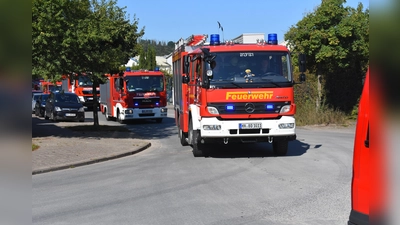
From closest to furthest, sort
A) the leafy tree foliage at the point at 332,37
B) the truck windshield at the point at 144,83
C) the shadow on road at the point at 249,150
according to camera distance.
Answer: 1. the shadow on road at the point at 249,150
2. the leafy tree foliage at the point at 332,37
3. the truck windshield at the point at 144,83

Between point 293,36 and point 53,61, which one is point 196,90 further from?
point 293,36

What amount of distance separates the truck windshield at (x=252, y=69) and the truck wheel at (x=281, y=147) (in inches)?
64.3

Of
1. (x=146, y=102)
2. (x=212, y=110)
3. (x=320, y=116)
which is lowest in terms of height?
(x=320, y=116)

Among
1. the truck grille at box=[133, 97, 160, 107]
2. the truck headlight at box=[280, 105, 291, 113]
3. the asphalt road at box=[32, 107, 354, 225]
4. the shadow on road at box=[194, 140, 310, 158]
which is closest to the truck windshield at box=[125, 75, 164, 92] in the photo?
the truck grille at box=[133, 97, 160, 107]

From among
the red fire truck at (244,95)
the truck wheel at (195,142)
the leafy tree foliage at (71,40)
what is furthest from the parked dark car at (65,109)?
the red fire truck at (244,95)

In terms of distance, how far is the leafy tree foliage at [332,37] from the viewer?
22141mm

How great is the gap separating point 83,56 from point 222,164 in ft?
26.9

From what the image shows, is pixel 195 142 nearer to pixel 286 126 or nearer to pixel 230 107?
pixel 230 107

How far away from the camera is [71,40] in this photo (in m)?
16.9

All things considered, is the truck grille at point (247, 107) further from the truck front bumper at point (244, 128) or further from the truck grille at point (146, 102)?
the truck grille at point (146, 102)

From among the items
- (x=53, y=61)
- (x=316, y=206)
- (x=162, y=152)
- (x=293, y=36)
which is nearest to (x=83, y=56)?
(x=53, y=61)

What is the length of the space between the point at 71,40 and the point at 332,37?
37.4 feet

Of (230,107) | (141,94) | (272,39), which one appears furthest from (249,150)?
(141,94)

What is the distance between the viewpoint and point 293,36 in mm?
23828
